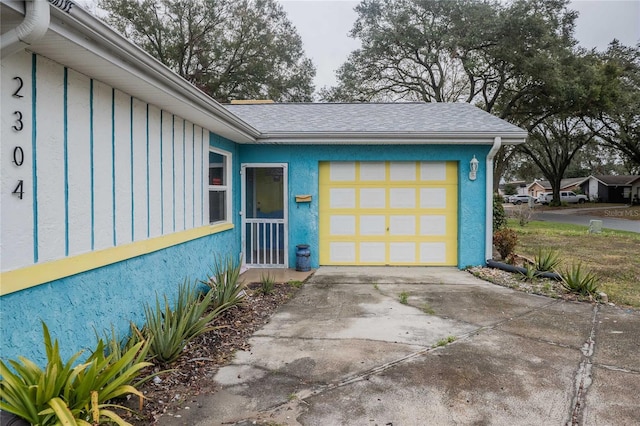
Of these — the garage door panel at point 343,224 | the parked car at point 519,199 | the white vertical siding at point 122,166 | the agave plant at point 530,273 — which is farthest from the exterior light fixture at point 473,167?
the parked car at point 519,199

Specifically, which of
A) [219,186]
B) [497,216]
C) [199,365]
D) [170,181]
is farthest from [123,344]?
[497,216]

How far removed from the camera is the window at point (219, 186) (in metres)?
6.57

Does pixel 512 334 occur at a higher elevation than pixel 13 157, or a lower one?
lower

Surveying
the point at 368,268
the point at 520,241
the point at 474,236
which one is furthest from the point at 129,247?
the point at 520,241

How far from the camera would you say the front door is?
816cm

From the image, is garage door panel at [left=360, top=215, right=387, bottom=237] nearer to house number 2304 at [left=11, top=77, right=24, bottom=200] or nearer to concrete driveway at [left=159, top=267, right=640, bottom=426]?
concrete driveway at [left=159, top=267, right=640, bottom=426]

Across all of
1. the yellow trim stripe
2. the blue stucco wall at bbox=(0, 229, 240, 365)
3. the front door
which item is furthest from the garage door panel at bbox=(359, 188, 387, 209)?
the yellow trim stripe

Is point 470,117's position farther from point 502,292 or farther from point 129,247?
point 129,247

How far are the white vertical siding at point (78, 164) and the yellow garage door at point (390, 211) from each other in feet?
17.4

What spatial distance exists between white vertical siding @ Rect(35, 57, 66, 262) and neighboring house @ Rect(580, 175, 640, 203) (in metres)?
55.7

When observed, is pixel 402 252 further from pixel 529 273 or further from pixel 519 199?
pixel 519 199

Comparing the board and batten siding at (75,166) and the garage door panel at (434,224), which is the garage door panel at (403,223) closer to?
the garage door panel at (434,224)

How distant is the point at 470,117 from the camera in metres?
8.77

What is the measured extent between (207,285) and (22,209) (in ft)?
11.2
